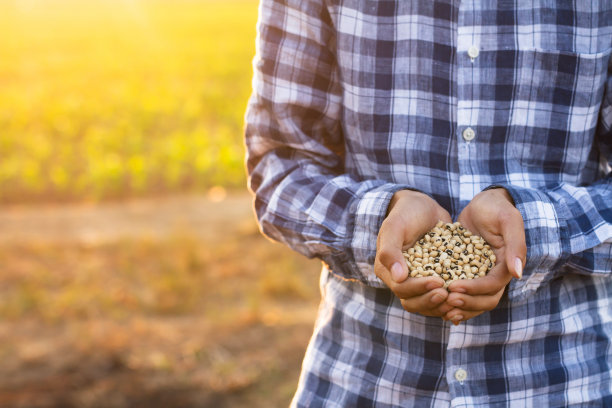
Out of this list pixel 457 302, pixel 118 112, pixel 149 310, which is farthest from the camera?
pixel 118 112

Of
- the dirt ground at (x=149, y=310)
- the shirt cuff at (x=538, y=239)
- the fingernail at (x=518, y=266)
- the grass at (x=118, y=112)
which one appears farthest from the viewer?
the grass at (x=118, y=112)

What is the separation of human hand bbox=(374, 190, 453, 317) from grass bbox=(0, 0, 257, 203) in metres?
5.17

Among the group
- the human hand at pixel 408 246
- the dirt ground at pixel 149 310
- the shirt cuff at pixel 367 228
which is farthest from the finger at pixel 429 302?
the dirt ground at pixel 149 310

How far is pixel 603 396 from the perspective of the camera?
3.53 ft

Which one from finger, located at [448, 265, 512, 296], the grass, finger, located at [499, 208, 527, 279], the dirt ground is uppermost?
finger, located at [499, 208, 527, 279]

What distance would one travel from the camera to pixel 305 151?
3.76 ft

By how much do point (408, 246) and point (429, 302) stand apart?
0.13 metres

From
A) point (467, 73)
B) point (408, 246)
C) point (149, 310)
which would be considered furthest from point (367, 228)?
point (149, 310)

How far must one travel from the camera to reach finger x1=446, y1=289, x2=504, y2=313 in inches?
35.3

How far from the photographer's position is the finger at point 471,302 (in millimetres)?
896

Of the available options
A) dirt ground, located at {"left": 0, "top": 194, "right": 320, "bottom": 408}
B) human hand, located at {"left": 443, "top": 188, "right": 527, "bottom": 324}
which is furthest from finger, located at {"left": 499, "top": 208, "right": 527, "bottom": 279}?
dirt ground, located at {"left": 0, "top": 194, "right": 320, "bottom": 408}

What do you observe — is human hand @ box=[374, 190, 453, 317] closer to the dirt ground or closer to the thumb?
the thumb

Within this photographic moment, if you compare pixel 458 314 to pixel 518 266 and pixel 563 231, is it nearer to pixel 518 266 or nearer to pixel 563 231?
pixel 518 266

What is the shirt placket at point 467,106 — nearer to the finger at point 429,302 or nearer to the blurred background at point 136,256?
the finger at point 429,302
